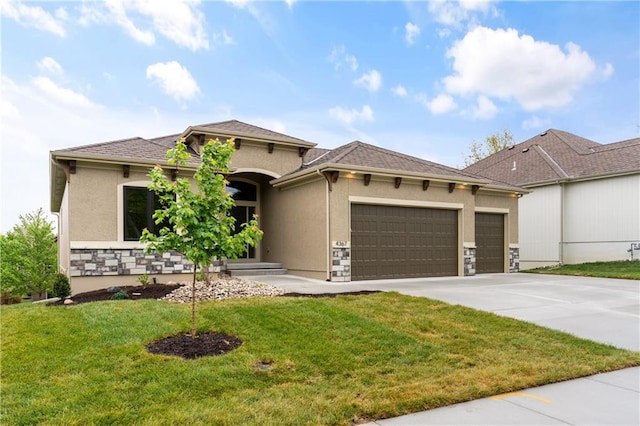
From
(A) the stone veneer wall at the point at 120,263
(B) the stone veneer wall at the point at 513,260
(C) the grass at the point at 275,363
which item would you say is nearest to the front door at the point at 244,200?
(A) the stone veneer wall at the point at 120,263

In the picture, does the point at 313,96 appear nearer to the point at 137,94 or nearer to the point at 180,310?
the point at 137,94

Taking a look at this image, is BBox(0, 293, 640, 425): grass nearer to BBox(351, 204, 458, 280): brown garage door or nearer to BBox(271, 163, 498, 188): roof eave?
BBox(351, 204, 458, 280): brown garage door

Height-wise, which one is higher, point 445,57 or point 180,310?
point 445,57

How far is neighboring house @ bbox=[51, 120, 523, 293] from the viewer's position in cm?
1078

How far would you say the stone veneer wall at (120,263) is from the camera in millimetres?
10516

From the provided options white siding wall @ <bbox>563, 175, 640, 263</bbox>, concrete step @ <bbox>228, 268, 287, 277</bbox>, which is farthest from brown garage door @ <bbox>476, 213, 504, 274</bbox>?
concrete step @ <bbox>228, 268, 287, 277</bbox>

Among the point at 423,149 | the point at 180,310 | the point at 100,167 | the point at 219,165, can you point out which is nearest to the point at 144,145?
the point at 100,167

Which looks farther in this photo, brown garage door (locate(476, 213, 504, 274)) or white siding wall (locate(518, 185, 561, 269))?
white siding wall (locate(518, 185, 561, 269))

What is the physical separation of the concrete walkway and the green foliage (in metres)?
16.7

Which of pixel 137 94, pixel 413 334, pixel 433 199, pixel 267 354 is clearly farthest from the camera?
pixel 137 94

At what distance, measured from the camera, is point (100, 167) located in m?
10.9

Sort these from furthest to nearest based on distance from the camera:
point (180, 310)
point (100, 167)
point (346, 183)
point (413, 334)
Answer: point (346, 183)
point (100, 167)
point (180, 310)
point (413, 334)

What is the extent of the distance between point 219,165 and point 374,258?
7783 mm

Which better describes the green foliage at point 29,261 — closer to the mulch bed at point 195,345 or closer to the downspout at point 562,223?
the mulch bed at point 195,345
